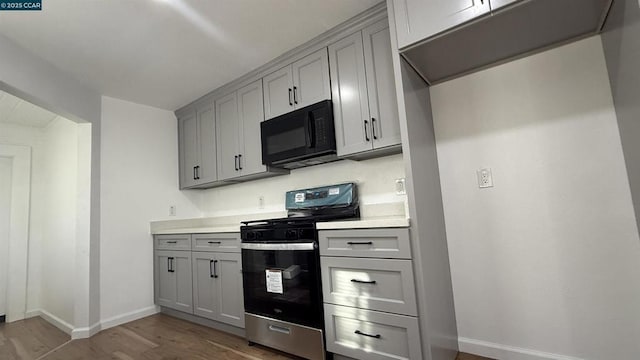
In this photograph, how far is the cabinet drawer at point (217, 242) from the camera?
2.60 metres

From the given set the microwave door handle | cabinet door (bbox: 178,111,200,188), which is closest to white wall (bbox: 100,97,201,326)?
cabinet door (bbox: 178,111,200,188)

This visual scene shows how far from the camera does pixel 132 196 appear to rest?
10.8 feet

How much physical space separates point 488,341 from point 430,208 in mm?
929

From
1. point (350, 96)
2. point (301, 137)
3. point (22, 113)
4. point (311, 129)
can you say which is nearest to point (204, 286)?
point (301, 137)

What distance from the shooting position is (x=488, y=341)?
1938 mm

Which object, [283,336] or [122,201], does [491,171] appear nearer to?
[283,336]

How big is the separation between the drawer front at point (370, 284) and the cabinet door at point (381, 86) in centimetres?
81

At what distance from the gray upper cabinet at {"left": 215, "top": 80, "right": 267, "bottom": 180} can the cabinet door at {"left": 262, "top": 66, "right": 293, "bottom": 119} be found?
82 mm

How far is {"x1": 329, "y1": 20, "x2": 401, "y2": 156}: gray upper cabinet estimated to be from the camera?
82.4 inches

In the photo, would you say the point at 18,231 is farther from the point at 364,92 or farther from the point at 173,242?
the point at 364,92

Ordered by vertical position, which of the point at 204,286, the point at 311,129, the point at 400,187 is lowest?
the point at 204,286

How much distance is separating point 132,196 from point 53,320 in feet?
5.28

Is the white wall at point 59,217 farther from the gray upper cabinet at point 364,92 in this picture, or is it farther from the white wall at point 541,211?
the white wall at point 541,211

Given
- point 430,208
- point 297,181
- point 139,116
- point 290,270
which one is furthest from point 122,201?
point 430,208
